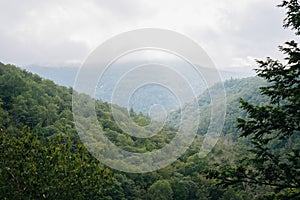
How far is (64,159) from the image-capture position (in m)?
10.5

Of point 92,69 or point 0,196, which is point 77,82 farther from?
point 0,196

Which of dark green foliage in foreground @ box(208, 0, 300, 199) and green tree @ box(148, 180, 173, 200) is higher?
dark green foliage in foreground @ box(208, 0, 300, 199)

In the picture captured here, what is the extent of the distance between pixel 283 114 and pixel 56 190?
23.2ft

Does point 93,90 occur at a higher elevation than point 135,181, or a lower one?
higher

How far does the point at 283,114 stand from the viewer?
6.16 m

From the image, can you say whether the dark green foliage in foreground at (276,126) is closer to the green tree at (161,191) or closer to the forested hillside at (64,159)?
the forested hillside at (64,159)

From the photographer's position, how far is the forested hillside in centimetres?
970

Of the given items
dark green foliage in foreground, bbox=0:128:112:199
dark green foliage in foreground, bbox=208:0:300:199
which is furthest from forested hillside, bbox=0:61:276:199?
dark green foliage in foreground, bbox=208:0:300:199

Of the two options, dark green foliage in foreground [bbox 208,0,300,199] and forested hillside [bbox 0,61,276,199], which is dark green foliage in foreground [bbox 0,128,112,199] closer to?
forested hillside [bbox 0,61,276,199]

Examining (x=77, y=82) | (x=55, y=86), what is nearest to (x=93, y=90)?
(x=77, y=82)

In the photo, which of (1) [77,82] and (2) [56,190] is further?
(1) [77,82]

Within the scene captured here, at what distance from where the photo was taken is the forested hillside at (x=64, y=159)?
970 cm

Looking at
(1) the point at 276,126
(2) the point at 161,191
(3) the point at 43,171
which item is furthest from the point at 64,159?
(2) the point at 161,191

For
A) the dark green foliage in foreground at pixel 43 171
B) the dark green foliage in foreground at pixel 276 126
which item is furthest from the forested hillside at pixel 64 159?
the dark green foliage in foreground at pixel 276 126
